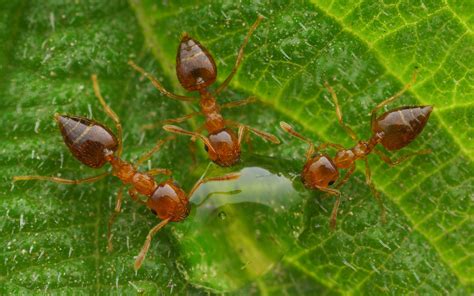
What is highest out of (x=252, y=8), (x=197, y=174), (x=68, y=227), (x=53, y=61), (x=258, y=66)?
(x=252, y=8)

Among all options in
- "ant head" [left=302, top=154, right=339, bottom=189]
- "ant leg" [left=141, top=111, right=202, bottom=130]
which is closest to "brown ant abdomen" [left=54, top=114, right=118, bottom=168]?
"ant leg" [left=141, top=111, right=202, bottom=130]

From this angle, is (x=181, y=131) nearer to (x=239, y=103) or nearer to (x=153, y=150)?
(x=153, y=150)

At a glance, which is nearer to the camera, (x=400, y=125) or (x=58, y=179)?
(x=400, y=125)

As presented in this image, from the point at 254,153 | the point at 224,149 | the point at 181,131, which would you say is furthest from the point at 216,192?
the point at 181,131

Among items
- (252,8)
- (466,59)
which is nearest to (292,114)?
(252,8)

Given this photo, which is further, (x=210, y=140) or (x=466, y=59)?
(x=210, y=140)

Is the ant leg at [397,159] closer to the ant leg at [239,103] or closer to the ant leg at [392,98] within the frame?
the ant leg at [392,98]

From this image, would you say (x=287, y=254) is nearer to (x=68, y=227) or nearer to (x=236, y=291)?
(x=236, y=291)
